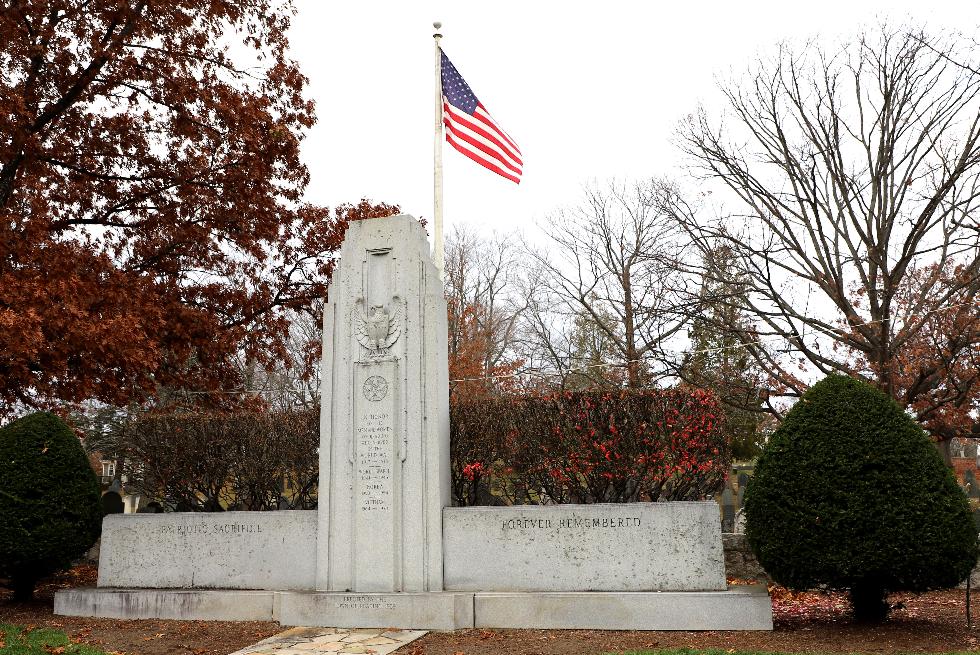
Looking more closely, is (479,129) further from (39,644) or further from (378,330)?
(39,644)

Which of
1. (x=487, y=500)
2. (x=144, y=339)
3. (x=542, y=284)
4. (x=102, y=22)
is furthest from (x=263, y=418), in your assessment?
(x=542, y=284)

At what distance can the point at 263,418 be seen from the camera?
11.0 meters

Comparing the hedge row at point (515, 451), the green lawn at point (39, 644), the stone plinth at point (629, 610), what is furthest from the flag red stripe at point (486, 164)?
the green lawn at point (39, 644)

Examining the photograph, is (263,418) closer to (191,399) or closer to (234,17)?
(234,17)

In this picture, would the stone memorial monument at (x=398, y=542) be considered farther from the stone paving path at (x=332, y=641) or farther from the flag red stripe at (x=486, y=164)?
the flag red stripe at (x=486, y=164)

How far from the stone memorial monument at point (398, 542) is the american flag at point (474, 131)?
4.65 metres

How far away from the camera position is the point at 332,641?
7.54m

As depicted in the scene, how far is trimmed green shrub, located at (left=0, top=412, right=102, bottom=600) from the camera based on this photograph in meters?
9.32

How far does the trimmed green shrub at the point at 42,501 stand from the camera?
30.6 ft

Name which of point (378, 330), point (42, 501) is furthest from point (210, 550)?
point (378, 330)

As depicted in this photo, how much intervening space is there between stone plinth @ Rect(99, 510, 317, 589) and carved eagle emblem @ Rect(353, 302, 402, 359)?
2.02 metres

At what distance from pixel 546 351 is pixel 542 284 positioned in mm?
3008

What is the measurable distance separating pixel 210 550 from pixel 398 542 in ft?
7.94

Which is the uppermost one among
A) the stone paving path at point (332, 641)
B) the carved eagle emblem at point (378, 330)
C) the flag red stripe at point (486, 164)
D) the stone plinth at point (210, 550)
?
the flag red stripe at point (486, 164)
